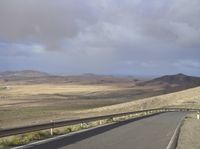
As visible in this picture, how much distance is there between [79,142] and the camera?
18406 mm

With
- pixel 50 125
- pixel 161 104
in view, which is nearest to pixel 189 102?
pixel 161 104

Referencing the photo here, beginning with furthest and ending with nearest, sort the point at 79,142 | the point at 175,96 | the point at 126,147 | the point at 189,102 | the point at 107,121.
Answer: the point at 175,96, the point at 189,102, the point at 107,121, the point at 79,142, the point at 126,147

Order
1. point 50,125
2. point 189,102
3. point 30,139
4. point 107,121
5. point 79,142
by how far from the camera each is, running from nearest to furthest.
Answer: point 79,142 < point 30,139 < point 50,125 < point 107,121 < point 189,102

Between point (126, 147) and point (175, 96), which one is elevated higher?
point (175, 96)

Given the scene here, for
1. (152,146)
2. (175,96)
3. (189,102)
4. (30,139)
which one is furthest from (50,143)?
(175,96)

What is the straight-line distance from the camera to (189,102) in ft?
337

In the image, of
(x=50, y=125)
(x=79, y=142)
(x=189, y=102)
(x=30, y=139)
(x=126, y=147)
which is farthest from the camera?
(x=189, y=102)

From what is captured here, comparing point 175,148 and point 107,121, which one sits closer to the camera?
point 175,148

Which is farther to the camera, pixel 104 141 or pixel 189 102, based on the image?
pixel 189 102

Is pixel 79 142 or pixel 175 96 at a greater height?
pixel 175 96

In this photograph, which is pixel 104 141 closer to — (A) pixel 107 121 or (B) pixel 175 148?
(B) pixel 175 148

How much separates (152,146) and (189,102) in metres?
86.7

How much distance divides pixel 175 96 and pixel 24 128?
99313mm

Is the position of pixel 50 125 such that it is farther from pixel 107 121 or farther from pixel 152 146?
pixel 107 121
